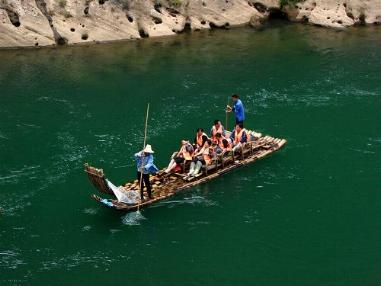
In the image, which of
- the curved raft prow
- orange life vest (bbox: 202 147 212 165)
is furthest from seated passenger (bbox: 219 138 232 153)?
the curved raft prow

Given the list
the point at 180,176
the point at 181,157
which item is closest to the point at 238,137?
the point at 181,157

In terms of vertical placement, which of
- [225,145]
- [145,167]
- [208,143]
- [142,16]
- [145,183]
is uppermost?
[142,16]

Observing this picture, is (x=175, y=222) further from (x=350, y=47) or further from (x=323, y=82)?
(x=350, y=47)

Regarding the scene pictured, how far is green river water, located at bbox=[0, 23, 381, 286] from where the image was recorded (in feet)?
78.7

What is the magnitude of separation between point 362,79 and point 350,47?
6666 mm

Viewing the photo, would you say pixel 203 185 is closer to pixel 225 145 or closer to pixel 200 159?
pixel 200 159

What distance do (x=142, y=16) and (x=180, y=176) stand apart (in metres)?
22.8

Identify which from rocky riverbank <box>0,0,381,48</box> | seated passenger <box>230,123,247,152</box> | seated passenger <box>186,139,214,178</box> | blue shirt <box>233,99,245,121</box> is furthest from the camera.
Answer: rocky riverbank <box>0,0,381,48</box>

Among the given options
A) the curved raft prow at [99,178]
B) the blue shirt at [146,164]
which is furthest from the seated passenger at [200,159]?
the curved raft prow at [99,178]

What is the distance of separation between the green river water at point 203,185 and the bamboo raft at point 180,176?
15.0 inches

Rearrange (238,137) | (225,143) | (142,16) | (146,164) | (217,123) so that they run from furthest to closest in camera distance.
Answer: (142,16)
(238,137)
(217,123)
(225,143)
(146,164)

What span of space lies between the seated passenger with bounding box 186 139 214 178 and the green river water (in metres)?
0.86

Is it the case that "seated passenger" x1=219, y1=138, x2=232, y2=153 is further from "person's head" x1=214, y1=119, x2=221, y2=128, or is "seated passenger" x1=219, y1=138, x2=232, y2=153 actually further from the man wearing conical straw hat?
the man wearing conical straw hat

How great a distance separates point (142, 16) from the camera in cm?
4956
